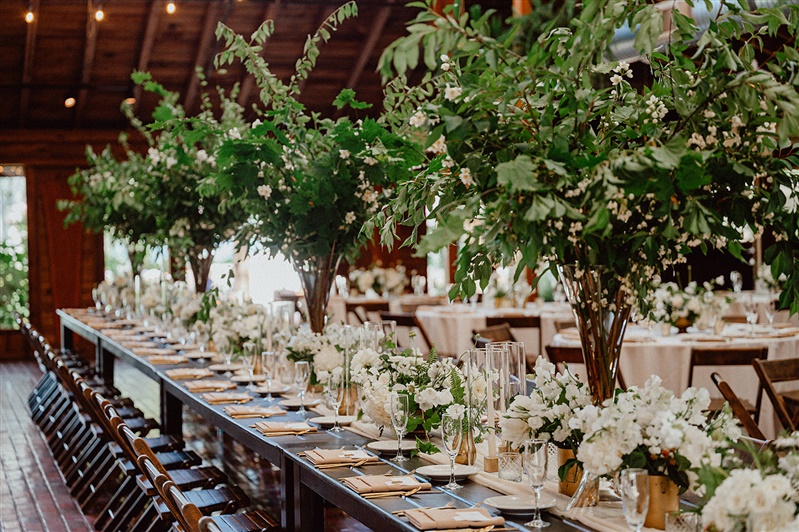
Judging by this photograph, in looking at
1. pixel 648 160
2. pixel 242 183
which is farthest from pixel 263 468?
pixel 648 160

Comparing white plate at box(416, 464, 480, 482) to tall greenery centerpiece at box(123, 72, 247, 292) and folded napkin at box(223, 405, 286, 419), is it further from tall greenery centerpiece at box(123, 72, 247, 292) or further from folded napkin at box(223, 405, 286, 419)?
tall greenery centerpiece at box(123, 72, 247, 292)

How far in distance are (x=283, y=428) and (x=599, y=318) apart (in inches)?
59.1

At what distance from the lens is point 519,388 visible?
3.00m

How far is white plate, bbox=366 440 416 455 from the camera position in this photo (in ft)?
10.7

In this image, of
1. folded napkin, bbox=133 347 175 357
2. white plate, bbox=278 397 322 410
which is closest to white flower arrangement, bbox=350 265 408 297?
folded napkin, bbox=133 347 175 357

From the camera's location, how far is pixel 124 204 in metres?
8.52

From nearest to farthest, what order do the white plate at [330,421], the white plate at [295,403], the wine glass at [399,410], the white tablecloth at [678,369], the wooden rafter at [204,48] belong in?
the wine glass at [399,410]
the white plate at [330,421]
the white plate at [295,403]
the white tablecloth at [678,369]
the wooden rafter at [204,48]

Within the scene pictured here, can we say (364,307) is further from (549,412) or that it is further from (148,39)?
(549,412)

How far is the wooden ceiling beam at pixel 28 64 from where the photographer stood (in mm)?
12071

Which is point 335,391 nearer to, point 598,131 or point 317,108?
point 598,131

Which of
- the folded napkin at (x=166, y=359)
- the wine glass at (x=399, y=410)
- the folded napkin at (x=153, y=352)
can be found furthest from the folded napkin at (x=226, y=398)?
the folded napkin at (x=153, y=352)

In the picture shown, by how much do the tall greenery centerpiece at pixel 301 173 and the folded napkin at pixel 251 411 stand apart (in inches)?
41.5

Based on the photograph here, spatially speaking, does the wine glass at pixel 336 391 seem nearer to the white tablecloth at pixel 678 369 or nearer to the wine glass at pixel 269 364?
the wine glass at pixel 269 364

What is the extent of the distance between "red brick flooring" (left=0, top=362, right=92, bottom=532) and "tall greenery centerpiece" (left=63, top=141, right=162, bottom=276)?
5.77ft
